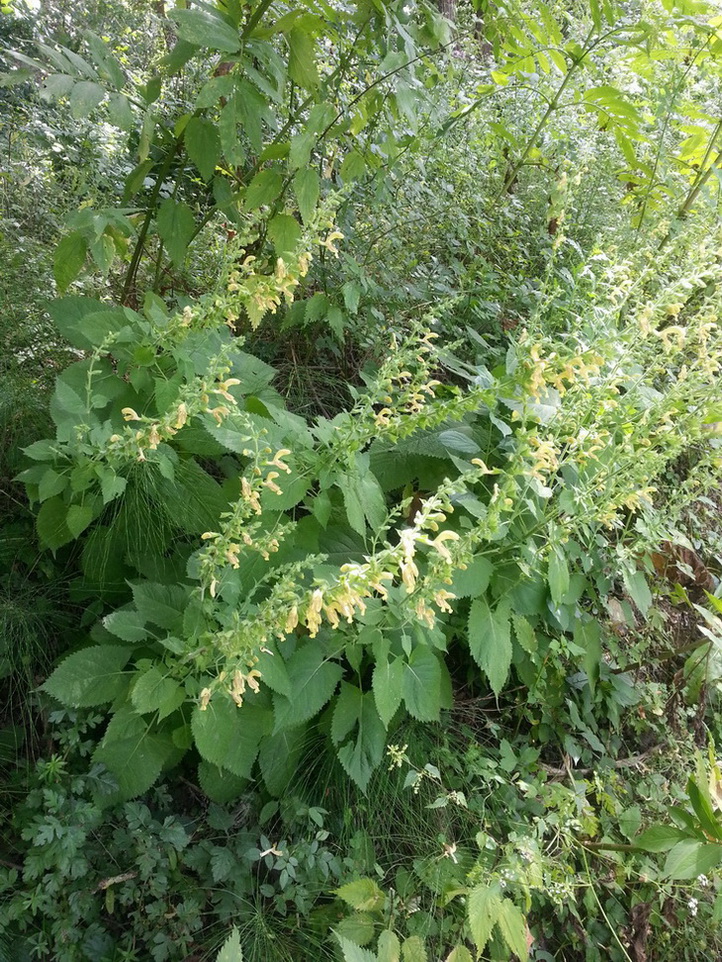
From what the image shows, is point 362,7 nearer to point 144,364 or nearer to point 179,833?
point 144,364

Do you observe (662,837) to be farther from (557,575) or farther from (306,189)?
(306,189)

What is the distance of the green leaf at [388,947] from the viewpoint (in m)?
1.52

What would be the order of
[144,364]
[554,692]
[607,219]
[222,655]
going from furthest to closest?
1. [607,219]
2. [554,692]
3. [144,364]
4. [222,655]

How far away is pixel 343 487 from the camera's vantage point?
1.81 metres

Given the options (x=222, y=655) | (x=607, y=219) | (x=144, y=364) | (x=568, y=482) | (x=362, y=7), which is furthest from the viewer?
(x=607, y=219)

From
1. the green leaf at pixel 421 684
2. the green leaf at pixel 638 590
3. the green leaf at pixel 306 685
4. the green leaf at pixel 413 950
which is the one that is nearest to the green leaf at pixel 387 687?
the green leaf at pixel 421 684

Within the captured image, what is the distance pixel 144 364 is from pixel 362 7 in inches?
48.3

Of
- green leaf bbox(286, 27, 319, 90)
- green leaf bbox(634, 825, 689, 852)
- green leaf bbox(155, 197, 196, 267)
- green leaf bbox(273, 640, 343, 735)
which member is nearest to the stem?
green leaf bbox(155, 197, 196, 267)

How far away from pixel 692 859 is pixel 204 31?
2309mm

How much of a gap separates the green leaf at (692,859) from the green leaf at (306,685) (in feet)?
2.97

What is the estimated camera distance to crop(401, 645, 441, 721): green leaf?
1796mm

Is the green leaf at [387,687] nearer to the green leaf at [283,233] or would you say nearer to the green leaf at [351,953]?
the green leaf at [351,953]

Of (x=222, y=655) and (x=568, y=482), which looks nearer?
(x=222, y=655)

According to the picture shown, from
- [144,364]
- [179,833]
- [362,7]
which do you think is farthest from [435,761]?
[362,7]
